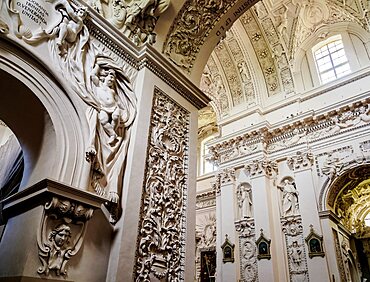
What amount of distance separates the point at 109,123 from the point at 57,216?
1.08 m

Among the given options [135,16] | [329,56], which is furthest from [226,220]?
[135,16]

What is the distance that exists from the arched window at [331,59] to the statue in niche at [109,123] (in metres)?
9.78

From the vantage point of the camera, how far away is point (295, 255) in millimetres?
9031

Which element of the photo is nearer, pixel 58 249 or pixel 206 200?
pixel 58 249

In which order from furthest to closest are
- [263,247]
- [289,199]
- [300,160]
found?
[300,160] < [289,199] < [263,247]

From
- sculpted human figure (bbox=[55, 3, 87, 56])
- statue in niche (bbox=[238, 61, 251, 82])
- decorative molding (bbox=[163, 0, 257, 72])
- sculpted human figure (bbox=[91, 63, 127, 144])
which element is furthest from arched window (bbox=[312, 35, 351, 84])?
sculpted human figure (bbox=[55, 3, 87, 56])

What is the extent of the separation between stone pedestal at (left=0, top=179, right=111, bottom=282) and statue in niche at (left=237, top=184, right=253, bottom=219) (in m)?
8.06

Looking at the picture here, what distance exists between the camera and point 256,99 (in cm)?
1171

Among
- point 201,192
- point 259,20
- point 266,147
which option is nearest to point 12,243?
point 266,147

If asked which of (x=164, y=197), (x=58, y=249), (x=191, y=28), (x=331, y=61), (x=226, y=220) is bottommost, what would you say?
(x=58, y=249)

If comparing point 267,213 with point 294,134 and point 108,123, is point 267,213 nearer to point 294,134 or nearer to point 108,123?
point 294,134

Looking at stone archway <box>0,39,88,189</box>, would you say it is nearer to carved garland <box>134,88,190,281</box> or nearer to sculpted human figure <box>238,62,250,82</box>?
carved garland <box>134,88,190,281</box>

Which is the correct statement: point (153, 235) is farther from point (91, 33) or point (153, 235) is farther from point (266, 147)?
point (266, 147)

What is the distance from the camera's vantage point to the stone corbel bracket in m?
2.28
